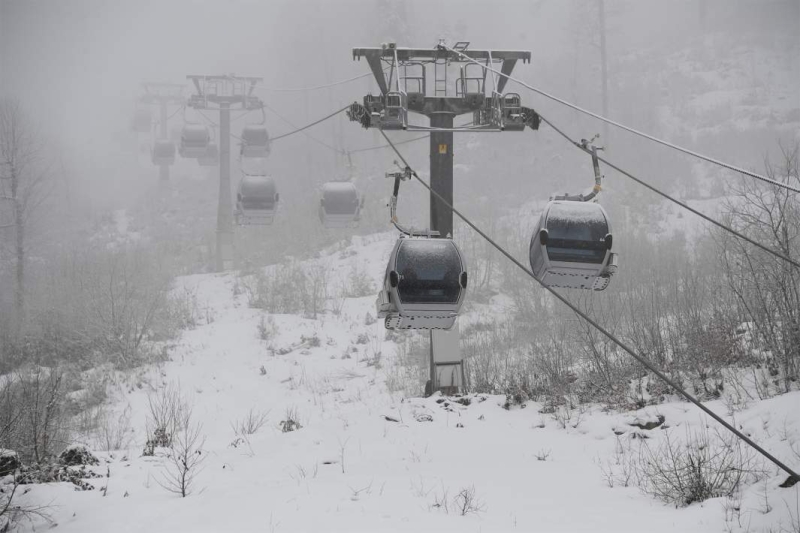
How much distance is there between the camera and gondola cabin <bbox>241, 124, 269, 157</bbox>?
22.2 m

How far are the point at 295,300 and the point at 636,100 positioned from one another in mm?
26493

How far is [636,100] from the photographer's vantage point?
3878 cm

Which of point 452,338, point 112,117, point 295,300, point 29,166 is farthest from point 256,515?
point 112,117

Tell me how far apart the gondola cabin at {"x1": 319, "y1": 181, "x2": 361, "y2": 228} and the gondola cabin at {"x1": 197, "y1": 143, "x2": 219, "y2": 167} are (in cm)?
1191

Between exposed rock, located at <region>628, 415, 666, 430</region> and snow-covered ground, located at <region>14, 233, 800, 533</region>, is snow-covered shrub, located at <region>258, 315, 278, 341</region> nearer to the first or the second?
snow-covered ground, located at <region>14, 233, 800, 533</region>

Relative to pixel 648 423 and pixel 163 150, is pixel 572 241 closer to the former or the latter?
pixel 648 423

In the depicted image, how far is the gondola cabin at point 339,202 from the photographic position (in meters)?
16.3

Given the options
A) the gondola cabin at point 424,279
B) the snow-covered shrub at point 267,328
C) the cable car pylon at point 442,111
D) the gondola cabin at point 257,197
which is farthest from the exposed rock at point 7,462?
the snow-covered shrub at point 267,328

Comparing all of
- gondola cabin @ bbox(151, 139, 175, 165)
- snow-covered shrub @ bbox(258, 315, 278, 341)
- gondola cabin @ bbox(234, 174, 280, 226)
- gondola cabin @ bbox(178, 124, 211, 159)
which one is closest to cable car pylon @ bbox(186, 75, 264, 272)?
gondola cabin @ bbox(178, 124, 211, 159)

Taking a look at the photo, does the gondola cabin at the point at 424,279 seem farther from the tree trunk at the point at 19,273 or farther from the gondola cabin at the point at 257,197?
the tree trunk at the point at 19,273

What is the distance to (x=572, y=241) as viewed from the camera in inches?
261

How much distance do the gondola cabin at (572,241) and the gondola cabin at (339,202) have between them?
10.0 meters

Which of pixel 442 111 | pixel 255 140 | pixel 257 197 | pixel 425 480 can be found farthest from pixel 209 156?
pixel 425 480

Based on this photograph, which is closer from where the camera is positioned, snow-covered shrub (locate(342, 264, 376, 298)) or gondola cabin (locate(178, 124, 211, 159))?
snow-covered shrub (locate(342, 264, 376, 298))
